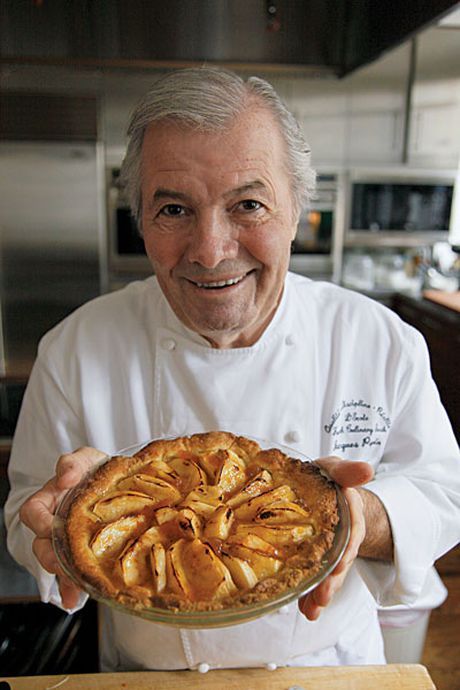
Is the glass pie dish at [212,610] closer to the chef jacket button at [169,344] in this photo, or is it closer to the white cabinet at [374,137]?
the chef jacket button at [169,344]

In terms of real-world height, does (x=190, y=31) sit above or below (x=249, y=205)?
above

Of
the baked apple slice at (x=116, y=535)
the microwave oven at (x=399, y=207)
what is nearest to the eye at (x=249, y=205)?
the baked apple slice at (x=116, y=535)

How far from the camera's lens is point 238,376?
4.52ft

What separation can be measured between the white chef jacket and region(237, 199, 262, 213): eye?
1.10ft

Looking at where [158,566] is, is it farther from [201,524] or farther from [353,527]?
[353,527]

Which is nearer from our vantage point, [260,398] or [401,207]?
[260,398]

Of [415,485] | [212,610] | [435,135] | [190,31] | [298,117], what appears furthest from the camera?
[435,135]

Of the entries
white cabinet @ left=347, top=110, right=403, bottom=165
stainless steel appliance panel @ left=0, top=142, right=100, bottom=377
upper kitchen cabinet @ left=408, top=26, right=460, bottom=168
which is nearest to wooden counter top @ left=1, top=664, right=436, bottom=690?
stainless steel appliance panel @ left=0, top=142, right=100, bottom=377

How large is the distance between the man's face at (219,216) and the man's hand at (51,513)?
1.34ft

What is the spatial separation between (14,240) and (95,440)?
3.30 meters

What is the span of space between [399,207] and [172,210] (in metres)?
4.06

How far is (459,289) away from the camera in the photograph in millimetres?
4648

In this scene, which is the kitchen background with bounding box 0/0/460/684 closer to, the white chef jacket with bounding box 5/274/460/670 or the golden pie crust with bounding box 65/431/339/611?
the white chef jacket with bounding box 5/274/460/670

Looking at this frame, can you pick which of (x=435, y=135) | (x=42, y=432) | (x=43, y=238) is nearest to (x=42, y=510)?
(x=42, y=432)
